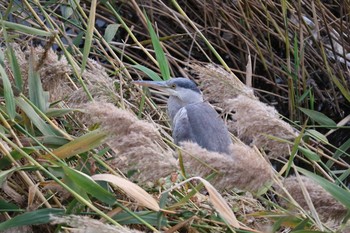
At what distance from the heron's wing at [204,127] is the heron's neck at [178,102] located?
8 cm

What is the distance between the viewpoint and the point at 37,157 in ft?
6.11

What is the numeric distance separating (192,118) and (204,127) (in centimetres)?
9

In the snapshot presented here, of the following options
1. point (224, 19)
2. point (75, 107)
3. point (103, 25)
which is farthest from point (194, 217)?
point (103, 25)

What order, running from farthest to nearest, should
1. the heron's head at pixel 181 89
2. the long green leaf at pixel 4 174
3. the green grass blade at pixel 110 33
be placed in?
the heron's head at pixel 181 89 < the green grass blade at pixel 110 33 < the long green leaf at pixel 4 174

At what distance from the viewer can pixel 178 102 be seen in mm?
3227

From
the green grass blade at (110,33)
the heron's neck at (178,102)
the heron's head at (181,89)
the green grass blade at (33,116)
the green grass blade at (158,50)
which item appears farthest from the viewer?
the heron's neck at (178,102)

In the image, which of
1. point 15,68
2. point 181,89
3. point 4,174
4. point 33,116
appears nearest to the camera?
point 4,174

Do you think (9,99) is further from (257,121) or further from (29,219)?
(257,121)

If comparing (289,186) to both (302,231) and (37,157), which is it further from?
(37,157)

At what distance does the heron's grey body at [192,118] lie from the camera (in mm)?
2848

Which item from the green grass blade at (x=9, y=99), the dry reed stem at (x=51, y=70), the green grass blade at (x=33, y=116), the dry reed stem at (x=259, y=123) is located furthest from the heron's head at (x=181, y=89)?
the dry reed stem at (x=259, y=123)

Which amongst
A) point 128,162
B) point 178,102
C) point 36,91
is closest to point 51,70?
point 36,91

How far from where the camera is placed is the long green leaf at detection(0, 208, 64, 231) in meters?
1.62

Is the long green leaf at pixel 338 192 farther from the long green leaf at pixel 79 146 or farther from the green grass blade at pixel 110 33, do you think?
the green grass blade at pixel 110 33
